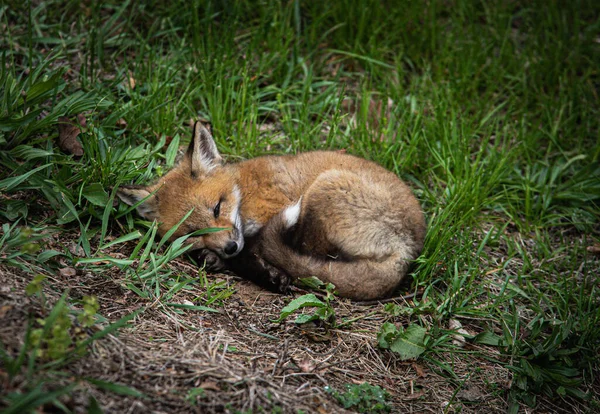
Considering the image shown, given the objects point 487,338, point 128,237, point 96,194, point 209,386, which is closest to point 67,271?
point 128,237

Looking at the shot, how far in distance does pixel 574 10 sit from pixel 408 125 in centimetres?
296

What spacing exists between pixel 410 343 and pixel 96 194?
226 centimetres

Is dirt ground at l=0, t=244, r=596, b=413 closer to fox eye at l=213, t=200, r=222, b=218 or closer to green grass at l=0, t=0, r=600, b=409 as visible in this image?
green grass at l=0, t=0, r=600, b=409

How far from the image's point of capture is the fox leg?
11.3ft

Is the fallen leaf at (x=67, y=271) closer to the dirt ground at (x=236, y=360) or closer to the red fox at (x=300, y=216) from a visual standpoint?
the dirt ground at (x=236, y=360)

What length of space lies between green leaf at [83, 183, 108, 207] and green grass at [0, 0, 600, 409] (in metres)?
0.02

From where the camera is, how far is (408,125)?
15.9 feet

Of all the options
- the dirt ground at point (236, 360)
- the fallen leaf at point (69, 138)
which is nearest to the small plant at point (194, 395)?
the dirt ground at point (236, 360)

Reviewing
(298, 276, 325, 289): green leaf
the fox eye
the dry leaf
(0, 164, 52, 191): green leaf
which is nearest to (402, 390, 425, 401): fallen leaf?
(298, 276, 325, 289): green leaf

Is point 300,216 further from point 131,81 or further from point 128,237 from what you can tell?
point 131,81

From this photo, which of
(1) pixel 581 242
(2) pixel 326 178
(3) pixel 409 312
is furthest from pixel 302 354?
(1) pixel 581 242

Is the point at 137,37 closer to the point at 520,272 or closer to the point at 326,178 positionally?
the point at 326,178

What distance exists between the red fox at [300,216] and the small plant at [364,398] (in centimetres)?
81

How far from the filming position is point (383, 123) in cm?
470
